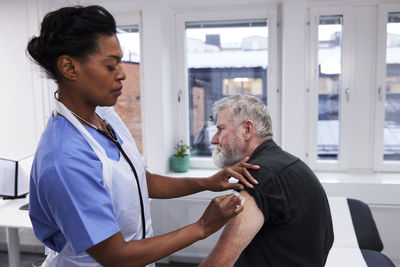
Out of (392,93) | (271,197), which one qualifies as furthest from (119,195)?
(392,93)

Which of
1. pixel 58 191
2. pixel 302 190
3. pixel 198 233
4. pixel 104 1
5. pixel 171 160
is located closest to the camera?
pixel 58 191

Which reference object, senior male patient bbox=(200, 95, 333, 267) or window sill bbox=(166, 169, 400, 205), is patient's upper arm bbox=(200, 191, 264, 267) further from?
window sill bbox=(166, 169, 400, 205)

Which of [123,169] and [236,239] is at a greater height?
[123,169]

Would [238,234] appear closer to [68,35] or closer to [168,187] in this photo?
[168,187]

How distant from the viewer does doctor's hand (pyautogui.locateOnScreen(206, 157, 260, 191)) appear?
1.17 meters

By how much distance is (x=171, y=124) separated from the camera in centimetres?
327

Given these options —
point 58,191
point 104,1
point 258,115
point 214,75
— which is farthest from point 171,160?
point 58,191

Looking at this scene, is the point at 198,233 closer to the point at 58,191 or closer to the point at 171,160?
the point at 58,191

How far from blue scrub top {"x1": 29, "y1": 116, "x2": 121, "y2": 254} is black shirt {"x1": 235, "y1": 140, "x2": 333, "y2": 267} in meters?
0.48

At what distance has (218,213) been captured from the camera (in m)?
1.03

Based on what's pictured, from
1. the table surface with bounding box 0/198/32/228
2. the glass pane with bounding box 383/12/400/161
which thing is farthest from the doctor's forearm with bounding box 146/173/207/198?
the glass pane with bounding box 383/12/400/161

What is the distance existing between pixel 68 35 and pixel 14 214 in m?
1.94

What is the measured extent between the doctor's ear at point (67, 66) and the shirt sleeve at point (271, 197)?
638 millimetres

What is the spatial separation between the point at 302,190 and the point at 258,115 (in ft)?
1.10
